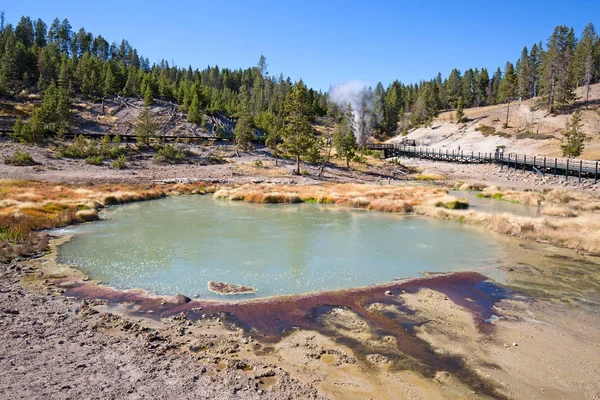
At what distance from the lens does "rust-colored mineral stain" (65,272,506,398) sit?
9961mm

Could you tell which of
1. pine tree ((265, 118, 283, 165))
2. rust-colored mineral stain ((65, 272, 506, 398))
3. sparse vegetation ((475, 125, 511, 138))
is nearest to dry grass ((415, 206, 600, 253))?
rust-colored mineral stain ((65, 272, 506, 398))

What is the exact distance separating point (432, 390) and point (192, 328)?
6524mm

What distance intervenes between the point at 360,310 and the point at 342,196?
31.0 meters

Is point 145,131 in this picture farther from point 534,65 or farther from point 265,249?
point 534,65

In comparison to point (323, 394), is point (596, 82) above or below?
above

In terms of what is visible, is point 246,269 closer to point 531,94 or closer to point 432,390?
point 432,390

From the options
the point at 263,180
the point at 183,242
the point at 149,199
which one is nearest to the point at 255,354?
the point at 183,242

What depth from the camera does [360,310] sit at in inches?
520

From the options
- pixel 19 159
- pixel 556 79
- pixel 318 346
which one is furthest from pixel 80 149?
pixel 556 79

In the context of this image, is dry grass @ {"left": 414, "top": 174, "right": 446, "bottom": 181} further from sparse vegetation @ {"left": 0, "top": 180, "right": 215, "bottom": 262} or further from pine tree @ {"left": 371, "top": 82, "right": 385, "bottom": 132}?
pine tree @ {"left": 371, "top": 82, "right": 385, "bottom": 132}

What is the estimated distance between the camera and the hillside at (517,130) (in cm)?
8119

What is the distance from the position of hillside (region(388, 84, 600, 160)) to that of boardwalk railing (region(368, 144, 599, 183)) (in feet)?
23.9

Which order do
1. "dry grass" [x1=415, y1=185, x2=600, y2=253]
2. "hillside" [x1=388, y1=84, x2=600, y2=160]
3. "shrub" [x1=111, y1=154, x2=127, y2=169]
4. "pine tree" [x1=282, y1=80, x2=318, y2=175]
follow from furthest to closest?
"hillside" [x1=388, y1=84, x2=600, y2=160] → "pine tree" [x1=282, y1=80, x2=318, y2=175] → "shrub" [x1=111, y1=154, x2=127, y2=169] → "dry grass" [x1=415, y1=185, x2=600, y2=253]

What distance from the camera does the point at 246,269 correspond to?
717 inches
